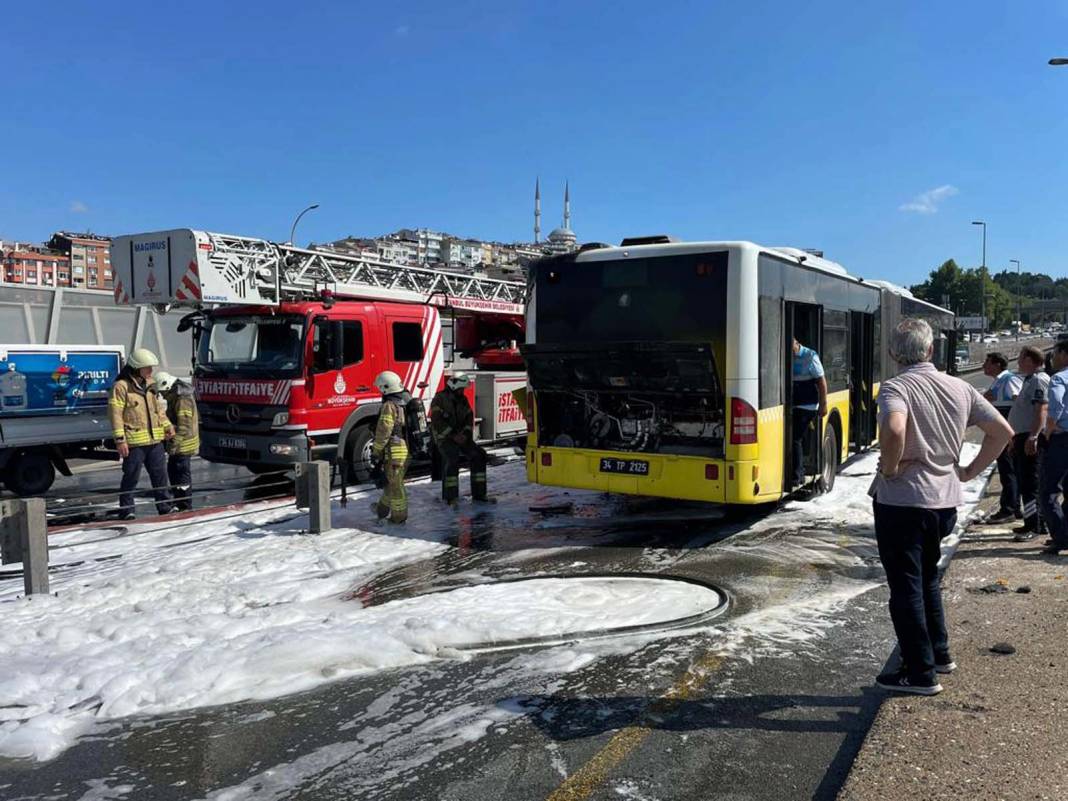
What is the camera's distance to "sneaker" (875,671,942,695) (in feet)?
13.2

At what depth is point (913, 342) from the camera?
4125mm

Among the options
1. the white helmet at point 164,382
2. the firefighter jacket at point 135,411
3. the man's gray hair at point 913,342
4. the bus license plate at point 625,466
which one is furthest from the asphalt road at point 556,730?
the white helmet at point 164,382

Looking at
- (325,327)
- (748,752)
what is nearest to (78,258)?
(325,327)

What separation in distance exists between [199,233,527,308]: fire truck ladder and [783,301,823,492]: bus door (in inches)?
194

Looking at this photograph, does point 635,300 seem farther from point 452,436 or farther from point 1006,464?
point 1006,464

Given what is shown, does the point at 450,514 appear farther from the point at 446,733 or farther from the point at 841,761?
the point at 841,761

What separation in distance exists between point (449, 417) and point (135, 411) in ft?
11.3

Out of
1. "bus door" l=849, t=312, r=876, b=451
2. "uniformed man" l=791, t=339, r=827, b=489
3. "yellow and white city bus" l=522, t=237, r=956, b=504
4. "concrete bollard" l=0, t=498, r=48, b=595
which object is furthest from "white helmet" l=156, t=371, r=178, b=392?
"bus door" l=849, t=312, r=876, b=451

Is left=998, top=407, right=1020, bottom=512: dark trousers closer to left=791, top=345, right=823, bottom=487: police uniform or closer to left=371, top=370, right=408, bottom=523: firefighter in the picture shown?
left=791, top=345, right=823, bottom=487: police uniform

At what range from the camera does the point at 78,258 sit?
461 ft

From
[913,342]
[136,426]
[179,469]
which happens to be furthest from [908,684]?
[179,469]

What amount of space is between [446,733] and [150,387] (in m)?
6.84

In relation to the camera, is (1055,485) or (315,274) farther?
(315,274)

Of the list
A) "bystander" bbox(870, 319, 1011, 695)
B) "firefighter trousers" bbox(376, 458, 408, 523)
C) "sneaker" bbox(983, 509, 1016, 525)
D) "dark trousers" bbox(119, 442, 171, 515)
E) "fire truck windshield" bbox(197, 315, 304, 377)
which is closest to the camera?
"bystander" bbox(870, 319, 1011, 695)
